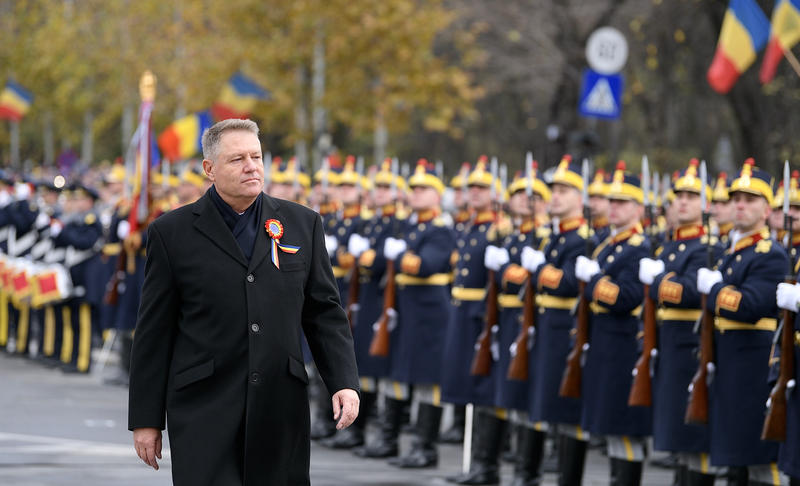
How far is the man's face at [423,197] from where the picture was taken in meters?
11.9

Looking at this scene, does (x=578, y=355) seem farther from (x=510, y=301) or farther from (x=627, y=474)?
(x=510, y=301)

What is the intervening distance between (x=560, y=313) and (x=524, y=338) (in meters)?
0.36

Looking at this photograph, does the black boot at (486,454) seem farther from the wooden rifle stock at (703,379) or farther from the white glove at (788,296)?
the white glove at (788,296)

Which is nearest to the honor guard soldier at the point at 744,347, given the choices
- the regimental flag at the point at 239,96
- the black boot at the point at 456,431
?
the black boot at the point at 456,431

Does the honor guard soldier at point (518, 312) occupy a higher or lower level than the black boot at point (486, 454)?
higher

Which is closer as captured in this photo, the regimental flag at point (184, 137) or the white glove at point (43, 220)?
the white glove at point (43, 220)

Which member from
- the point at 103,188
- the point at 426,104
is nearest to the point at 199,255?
the point at 103,188

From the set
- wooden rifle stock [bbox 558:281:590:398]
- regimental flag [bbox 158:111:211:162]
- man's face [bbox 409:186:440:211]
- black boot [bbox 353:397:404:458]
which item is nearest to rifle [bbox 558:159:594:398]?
wooden rifle stock [bbox 558:281:590:398]

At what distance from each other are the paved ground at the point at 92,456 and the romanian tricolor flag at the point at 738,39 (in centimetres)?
413

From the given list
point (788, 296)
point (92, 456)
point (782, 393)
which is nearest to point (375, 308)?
point (92, 456)

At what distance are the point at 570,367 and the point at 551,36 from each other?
1966cm

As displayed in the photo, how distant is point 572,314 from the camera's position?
9.94m

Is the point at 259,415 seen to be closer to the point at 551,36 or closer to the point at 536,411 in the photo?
the point at 536,411

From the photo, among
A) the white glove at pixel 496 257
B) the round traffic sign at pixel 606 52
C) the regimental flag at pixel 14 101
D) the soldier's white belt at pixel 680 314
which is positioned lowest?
the soldier's white belt at pixel 680 314
